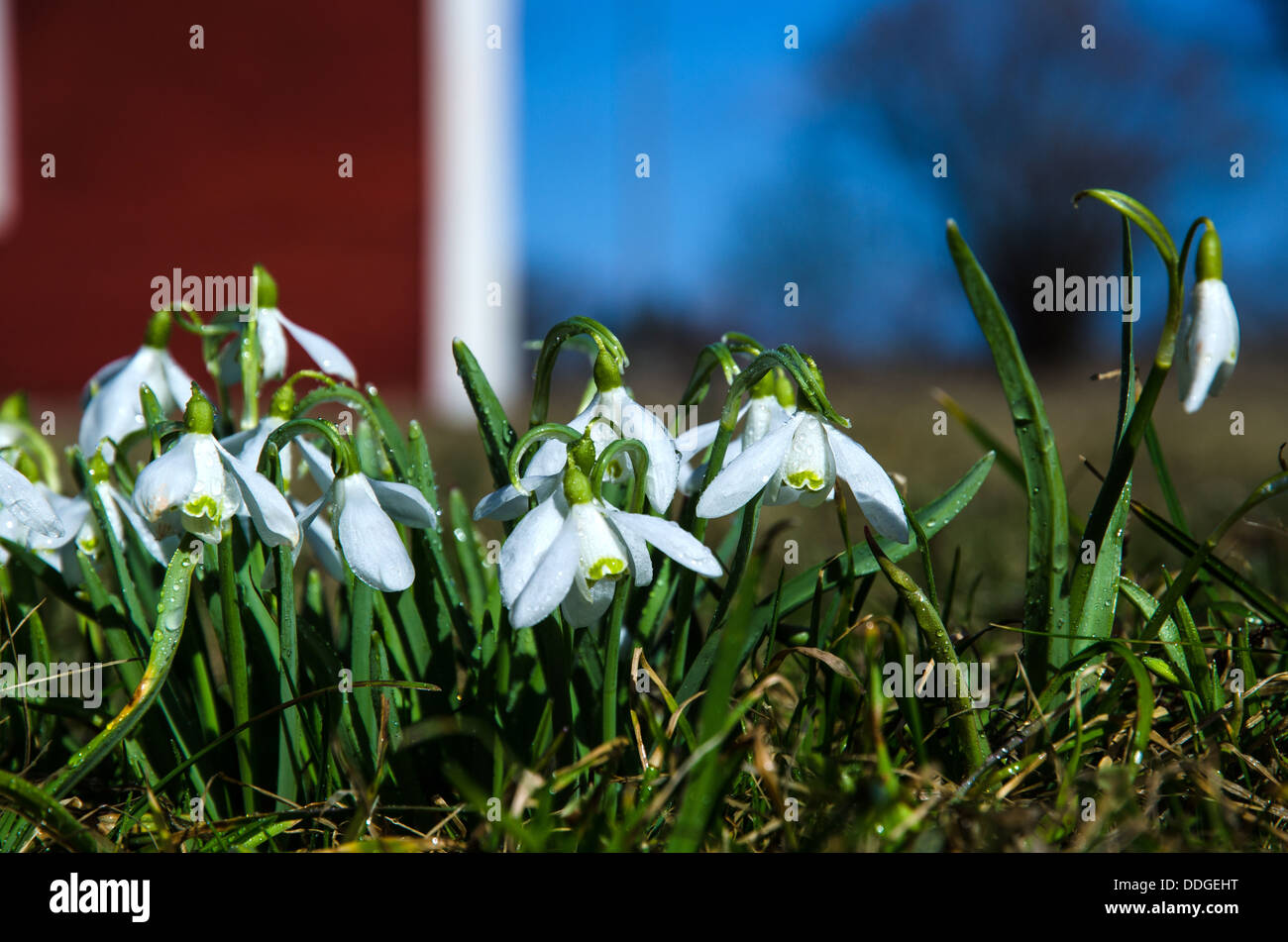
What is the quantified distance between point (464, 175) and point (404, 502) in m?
7.15

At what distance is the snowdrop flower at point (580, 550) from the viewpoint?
0.84 meters

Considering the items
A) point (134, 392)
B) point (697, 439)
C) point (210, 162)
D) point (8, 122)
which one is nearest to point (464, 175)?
point (210, 162)

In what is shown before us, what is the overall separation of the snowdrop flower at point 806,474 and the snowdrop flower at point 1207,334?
25 cm

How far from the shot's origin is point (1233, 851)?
2.89 ft

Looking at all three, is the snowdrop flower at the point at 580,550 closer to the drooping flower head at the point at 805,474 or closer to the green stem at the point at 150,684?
the drooping flower head at the point at 805,474

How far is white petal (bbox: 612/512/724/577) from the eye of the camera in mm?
843

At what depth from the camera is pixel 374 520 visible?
3.03 feet

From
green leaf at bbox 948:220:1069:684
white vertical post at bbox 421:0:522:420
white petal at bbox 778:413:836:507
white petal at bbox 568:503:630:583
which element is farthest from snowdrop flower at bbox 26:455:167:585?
white vertical post at bbox 421:0:522:420

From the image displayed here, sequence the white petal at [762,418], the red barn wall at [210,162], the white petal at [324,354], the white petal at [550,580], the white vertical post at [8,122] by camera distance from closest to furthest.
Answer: the white petal at [550,580], the white petal at [762,418], the white petal at [324,354], the red barn wall at [210,162], the white vertical post at [8,122]

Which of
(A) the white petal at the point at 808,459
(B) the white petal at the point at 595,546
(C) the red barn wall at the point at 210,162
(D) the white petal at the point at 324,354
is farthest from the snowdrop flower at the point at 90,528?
(C) the red barn wall at the point at 210,162

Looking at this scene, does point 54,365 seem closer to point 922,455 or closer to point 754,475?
point 922,455

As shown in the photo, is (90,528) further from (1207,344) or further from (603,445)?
(1207,344)
